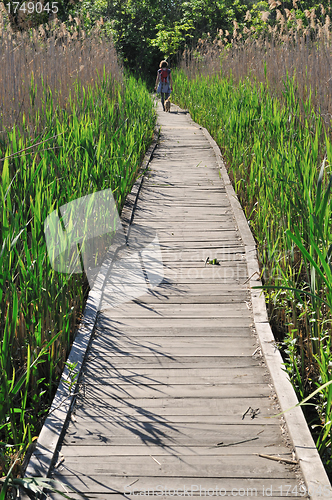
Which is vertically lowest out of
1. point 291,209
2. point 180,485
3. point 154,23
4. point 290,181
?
point 180,485

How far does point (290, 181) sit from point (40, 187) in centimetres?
137

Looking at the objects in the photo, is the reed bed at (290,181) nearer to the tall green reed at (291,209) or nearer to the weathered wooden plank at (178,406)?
the tall green reed at (291,209)

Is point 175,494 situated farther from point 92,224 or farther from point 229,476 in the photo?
point 92,224

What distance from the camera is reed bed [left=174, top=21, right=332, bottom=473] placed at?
7.28 feet

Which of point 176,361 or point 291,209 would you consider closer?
point 176,361

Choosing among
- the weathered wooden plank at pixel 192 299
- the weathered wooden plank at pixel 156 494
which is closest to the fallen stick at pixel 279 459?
the weathered wooden plank at pixel 156 494

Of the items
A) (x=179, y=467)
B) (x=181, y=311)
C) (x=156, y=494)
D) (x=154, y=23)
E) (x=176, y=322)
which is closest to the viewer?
Result: (x=156, y=494)

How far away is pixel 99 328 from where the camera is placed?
2703 millimetres

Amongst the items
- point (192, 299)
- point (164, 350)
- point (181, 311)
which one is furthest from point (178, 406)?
point (192, 299)

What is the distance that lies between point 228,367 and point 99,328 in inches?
31.0

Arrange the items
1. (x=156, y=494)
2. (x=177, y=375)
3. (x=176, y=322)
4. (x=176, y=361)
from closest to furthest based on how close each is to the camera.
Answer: (x=156, y=494), (x=177, y=375), (x=176, y=361), (x=176, y=322)

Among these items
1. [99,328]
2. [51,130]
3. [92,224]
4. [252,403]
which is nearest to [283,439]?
[252,403]

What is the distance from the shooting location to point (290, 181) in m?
2.62

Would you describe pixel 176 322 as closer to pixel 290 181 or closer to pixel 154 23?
pixel 290 181
